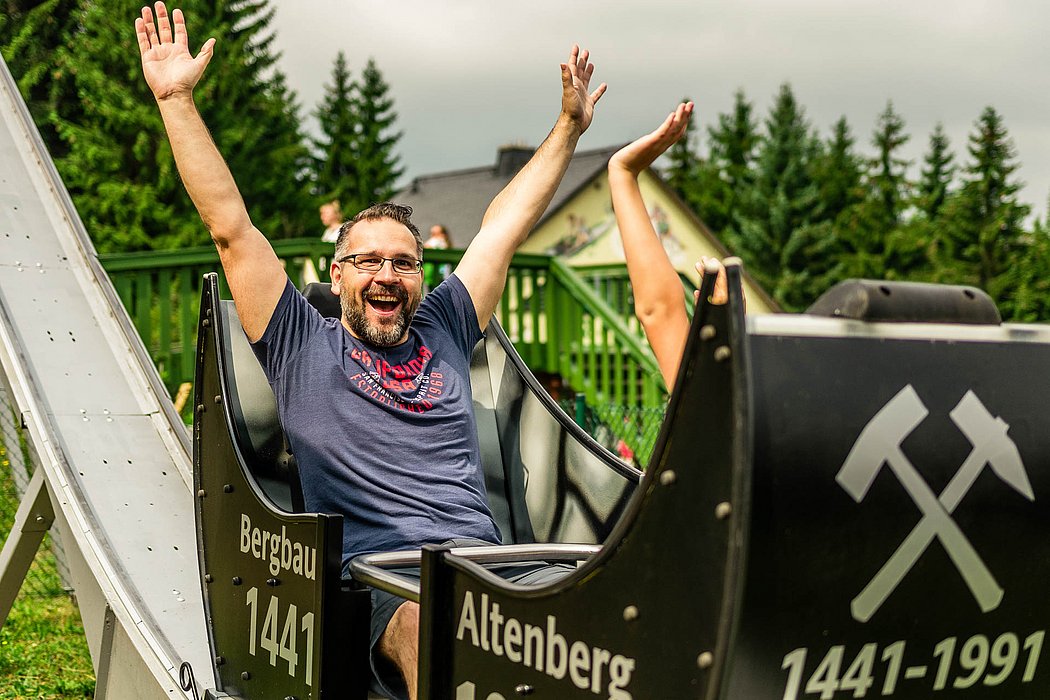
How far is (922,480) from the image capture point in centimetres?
149

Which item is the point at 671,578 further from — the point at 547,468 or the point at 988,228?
the point at 988,228

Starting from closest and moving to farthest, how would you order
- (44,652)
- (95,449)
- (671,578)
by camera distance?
(671,578), (95,449), (44,652)

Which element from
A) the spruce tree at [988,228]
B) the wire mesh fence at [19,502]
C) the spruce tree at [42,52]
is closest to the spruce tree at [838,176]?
the spruce tree at [988,228]

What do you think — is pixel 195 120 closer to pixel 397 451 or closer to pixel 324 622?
pixel 397 451

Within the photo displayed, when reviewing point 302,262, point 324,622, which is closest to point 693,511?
point 324,622

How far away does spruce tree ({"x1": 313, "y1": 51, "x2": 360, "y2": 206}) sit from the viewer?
46.1 meters

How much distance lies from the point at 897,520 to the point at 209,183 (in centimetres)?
174

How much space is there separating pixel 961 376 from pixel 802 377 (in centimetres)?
26

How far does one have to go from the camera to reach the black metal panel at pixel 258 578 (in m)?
2.18

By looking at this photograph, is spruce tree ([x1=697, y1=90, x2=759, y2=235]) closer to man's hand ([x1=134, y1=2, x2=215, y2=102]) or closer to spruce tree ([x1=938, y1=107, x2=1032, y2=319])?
spruce tree ([x1=938, y1=107, x2=1032, y2=319])

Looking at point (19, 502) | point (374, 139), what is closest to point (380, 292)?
point (19, 502)

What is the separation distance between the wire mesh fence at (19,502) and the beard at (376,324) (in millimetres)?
→ 2722

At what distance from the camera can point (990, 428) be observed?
1555mm

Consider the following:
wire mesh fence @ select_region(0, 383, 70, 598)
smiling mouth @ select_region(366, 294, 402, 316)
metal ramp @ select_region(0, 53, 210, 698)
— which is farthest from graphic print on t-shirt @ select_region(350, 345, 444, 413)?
wire mesh fence @ select_region(0, 383, 70, 598)
